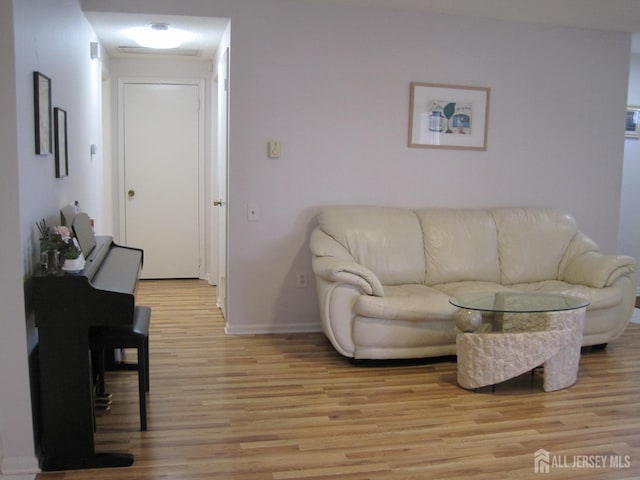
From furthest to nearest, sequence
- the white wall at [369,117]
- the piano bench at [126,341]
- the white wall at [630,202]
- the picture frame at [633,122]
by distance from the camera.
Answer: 1. the white wall at [630,202]
2. the picture frame at [633,122]
3. the white wall at [369,117]
4. the piano bench at [126,341]

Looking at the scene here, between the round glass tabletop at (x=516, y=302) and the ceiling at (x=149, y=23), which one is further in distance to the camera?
the ceiling at (x=149, y=23)

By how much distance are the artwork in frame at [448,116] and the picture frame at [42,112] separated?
9.13 ft

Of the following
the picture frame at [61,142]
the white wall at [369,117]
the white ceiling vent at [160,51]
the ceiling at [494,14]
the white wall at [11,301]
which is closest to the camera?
the white wall at [11,301]

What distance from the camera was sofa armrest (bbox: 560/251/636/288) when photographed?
4.36m

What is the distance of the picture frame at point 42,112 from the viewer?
2668mm

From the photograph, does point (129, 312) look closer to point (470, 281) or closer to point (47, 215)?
point (47, 215)

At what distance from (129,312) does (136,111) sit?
4334 mm

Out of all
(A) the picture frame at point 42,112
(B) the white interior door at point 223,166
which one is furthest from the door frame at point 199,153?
(A) the picture frame at point 42,112

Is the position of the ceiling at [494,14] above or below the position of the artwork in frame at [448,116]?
above

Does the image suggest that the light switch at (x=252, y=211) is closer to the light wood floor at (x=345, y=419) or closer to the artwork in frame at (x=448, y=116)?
the light wood floor at (x=345, y=419)

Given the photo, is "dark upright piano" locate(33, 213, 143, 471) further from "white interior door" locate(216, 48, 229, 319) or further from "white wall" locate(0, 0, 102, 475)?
"white interior door" locate(216, 48, 229, 319)

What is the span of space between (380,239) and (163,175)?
10.1 feet

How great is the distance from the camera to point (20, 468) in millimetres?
2543

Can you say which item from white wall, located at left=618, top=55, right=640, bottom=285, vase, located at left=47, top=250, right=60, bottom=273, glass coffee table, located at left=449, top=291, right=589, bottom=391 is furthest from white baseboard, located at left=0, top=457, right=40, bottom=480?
white wall, located at left=618, top=55, right=640, bottom=285
